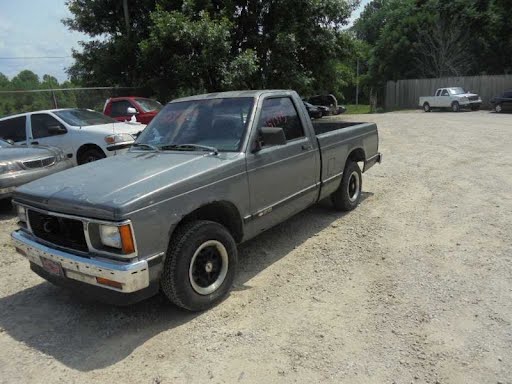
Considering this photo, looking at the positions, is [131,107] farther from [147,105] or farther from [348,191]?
[348,191]

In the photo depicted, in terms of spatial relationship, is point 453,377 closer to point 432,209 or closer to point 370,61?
point 432,209

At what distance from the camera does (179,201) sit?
355 centimetres

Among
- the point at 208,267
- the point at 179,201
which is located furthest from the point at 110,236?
the point at 208,267

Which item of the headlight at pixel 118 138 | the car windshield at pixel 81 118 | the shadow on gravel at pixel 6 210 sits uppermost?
the car windshield at pixel 81 118

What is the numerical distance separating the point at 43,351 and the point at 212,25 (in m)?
13.5

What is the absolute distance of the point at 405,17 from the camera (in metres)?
42.5

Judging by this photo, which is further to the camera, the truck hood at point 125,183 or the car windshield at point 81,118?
the car windshield at point 81,118

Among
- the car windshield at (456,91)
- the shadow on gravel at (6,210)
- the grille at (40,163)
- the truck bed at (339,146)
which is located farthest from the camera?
the car windshield at (456,91)

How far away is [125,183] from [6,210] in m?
5.38

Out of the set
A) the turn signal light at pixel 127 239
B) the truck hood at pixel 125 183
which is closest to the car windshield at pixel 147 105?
the truck hood at pixel 125 183

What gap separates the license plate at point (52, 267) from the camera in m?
3.53

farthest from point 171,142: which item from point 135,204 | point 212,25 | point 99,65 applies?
point 99,65

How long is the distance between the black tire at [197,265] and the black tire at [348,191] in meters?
2.71

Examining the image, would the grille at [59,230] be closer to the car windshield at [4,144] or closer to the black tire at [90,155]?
the car windshield at [4,144]
